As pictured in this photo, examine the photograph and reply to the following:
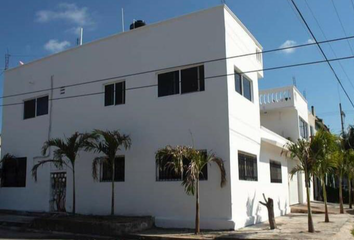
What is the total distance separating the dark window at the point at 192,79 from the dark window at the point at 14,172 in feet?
32.9

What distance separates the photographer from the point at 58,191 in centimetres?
1850

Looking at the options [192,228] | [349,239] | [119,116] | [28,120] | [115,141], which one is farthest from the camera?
[28,120]

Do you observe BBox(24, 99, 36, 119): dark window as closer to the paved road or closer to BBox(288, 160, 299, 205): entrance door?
the paved road

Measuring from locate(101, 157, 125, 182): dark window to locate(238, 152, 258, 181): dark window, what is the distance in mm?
4847

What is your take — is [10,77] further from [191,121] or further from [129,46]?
[191,121]

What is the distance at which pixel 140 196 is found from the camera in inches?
607

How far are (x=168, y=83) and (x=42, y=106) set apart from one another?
7.96 meters

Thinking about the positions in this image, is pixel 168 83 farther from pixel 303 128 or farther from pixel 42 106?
pixel 303 128

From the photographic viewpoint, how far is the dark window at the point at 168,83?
15429 millimetres

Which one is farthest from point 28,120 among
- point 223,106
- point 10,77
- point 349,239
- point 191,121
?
point 349,239

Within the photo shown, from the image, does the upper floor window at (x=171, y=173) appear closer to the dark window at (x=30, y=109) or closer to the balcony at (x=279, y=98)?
the dark window at (x=30, y=109)

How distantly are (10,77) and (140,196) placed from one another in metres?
11.6

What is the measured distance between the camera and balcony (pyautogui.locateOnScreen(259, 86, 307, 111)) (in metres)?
23.2

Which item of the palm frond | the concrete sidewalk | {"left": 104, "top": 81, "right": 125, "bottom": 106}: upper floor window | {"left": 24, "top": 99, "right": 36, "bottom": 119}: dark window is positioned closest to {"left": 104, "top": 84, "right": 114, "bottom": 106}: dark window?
{"left": 104, "top": 81, "right": 125, "bottom": 106}: upper floor window
